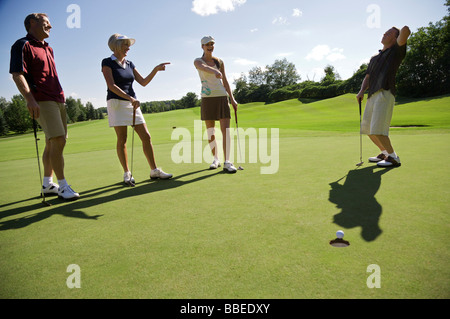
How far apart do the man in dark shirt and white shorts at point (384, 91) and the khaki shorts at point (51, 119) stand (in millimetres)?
4973

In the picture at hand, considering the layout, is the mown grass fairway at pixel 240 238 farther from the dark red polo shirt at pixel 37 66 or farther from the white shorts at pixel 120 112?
the dark red polo shirt at pixel 37 66

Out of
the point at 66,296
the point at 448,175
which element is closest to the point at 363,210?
the point at 448,175

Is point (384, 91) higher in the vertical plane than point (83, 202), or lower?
higher

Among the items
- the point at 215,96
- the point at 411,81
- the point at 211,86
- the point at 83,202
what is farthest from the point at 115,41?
the point at 411,81

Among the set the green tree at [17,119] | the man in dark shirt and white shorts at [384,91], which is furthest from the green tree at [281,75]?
the man in dark shirt and white shorts at [384,91]

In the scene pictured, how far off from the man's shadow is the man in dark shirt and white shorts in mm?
756

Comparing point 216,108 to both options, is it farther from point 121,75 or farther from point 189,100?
point 189,100

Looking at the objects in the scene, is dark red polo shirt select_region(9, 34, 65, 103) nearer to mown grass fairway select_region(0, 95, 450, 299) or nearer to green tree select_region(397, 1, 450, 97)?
mown grass fairway select_region(0, 95, 450, 299)

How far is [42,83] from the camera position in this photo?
3768 mm

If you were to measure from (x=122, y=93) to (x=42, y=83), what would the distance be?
1031 millimetres
